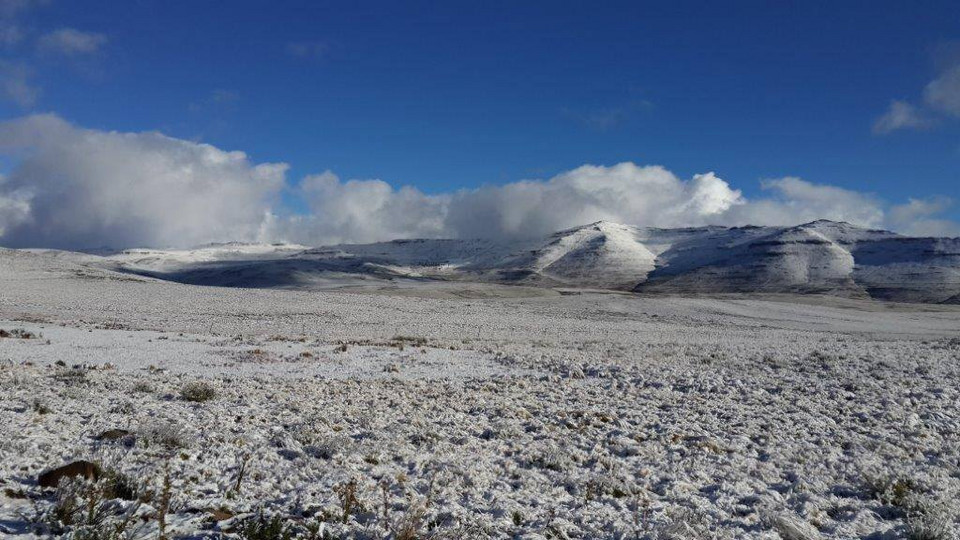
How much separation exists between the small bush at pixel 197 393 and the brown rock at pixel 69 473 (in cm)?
538

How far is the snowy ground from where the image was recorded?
6840mm

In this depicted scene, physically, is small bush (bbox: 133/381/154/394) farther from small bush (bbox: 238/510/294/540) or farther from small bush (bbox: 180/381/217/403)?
small bush (bbox: 238/510/294/540)

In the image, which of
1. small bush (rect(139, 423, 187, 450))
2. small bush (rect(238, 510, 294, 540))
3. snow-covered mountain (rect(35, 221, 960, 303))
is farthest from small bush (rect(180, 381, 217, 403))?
snow-covered mountain (rect(35, 221, 960, 303))

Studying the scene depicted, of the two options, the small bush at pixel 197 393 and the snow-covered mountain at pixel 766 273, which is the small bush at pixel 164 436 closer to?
the small bush at pixel 197 393

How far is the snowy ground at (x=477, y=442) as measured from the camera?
6.84 meters

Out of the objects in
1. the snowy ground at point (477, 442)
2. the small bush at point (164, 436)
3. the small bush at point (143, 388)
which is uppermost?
the small bush at point (164, 436)

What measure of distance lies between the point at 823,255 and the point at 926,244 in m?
25.3

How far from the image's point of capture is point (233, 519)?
6.30 m

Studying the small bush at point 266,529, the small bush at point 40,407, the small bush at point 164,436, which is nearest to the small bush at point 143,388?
the small bush at point 40,407

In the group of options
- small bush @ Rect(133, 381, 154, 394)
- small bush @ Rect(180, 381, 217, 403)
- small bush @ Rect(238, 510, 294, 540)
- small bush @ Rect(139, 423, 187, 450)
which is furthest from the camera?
small bush @ Rect(133, 381, 154, 394)

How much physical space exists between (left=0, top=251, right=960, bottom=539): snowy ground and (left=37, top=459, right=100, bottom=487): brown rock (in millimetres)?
186

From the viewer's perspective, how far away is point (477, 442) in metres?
10.2

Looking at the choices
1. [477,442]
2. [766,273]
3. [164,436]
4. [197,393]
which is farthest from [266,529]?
[766,273]

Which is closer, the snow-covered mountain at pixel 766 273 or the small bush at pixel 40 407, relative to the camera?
the small bush at pixel 40 407
